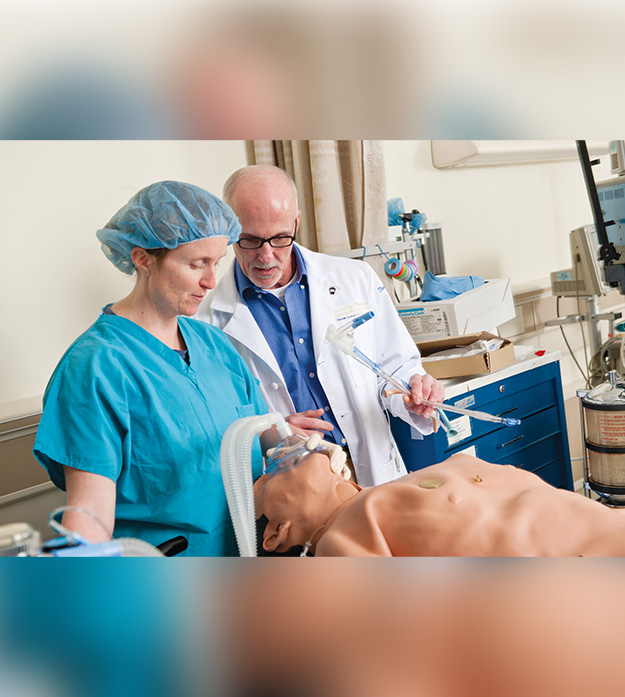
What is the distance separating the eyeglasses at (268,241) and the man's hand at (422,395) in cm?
32

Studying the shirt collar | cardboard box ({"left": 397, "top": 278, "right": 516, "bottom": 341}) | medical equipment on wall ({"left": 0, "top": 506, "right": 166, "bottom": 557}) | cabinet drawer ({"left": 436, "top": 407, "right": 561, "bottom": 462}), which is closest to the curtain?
cardboard box ({"left": 397, "top": 278, "right": 516, "bottom": 341})

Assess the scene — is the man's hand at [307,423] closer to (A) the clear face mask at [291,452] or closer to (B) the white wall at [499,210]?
(A) the clear face mask at [291,452]

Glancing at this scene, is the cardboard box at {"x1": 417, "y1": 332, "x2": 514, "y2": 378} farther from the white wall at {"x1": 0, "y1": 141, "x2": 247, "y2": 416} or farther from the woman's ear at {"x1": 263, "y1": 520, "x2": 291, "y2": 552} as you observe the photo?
the white wall at {"x1": 0, "y1": 141, "x2": 247, "y2": 416}

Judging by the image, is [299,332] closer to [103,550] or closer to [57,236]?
A: [57,236]

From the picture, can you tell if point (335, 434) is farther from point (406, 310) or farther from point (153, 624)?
point (153, 624)

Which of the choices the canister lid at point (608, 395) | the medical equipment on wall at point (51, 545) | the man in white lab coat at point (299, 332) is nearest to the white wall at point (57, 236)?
the man in white lab coat at point (299, 332)

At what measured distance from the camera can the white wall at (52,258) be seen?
0.70 metres

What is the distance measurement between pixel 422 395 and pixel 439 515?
37 centimetres

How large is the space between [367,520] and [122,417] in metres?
0.29

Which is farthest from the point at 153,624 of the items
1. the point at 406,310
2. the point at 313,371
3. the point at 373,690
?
the point at 406,310

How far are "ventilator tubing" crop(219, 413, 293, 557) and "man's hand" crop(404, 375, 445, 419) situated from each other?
361mm
